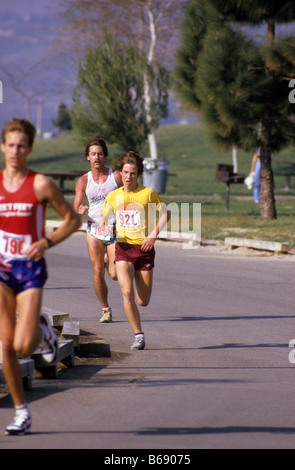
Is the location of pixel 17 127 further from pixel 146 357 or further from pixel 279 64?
pixel 279 64

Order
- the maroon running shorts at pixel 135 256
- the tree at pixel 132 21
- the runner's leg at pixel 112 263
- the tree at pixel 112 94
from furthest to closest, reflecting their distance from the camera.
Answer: the tree at pixel 132 21, the tree at pixel 112 94, the runner's leg at pixel 112 263, the maroon running shorts at pixel 135 256

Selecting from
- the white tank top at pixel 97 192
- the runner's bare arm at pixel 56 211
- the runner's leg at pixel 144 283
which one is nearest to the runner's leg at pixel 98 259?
the white tank top at pixel 97 192

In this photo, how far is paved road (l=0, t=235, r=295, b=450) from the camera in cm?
564

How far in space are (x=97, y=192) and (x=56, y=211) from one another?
4723 mm

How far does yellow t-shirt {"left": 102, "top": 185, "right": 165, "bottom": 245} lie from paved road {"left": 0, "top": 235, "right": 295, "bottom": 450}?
3.50ft

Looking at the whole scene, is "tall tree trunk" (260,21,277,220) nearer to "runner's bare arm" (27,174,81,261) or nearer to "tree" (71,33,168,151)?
"tree" (71,33,168,151)

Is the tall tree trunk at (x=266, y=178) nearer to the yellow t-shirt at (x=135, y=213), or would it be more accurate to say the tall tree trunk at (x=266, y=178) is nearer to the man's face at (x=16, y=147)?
the yellow t-shirt at (x=135, y=213)

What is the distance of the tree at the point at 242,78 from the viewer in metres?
22.0

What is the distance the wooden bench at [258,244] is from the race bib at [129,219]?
8.29 m

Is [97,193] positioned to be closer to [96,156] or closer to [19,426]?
[96,156]

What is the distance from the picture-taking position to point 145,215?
927 cm

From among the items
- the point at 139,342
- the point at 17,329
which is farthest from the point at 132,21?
the point at 17,329

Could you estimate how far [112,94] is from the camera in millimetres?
34656

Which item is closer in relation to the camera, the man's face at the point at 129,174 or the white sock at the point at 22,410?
the white sock at the point at 22,410
